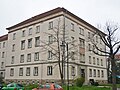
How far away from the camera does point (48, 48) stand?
41.9m

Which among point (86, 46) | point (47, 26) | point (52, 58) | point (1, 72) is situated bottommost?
point (1, 72)

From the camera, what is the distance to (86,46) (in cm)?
4862

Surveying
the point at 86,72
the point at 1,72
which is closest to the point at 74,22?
the point at 86,72

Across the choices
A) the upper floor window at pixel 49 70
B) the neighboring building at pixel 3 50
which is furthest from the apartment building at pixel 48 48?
the neighboring building at pixel 3 50

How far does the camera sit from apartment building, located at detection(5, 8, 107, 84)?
40.9 meters

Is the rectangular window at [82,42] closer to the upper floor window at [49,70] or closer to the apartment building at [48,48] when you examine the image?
the apartment building at [48,48]

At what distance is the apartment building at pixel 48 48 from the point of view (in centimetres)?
4088

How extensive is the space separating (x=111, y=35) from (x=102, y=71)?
27.0 metres

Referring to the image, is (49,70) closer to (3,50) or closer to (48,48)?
(48,48)

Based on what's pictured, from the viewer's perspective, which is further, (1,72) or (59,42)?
(1,72)

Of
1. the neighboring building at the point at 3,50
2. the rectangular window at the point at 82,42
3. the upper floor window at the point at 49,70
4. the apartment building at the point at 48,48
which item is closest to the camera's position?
the upper floor window at the point at 49,70

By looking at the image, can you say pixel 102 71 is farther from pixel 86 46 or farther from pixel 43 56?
pixel 43 56

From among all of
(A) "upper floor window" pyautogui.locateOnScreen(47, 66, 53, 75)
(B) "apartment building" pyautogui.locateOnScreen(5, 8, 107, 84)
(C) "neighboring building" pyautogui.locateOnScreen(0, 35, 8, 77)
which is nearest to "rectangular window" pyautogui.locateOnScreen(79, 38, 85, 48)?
(B) "apartment building" pyautogui.locateOnScreen(5, 8, 107, 84)

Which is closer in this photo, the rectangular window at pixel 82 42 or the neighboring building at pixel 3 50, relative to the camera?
the rectangular window at pixel 82 42
